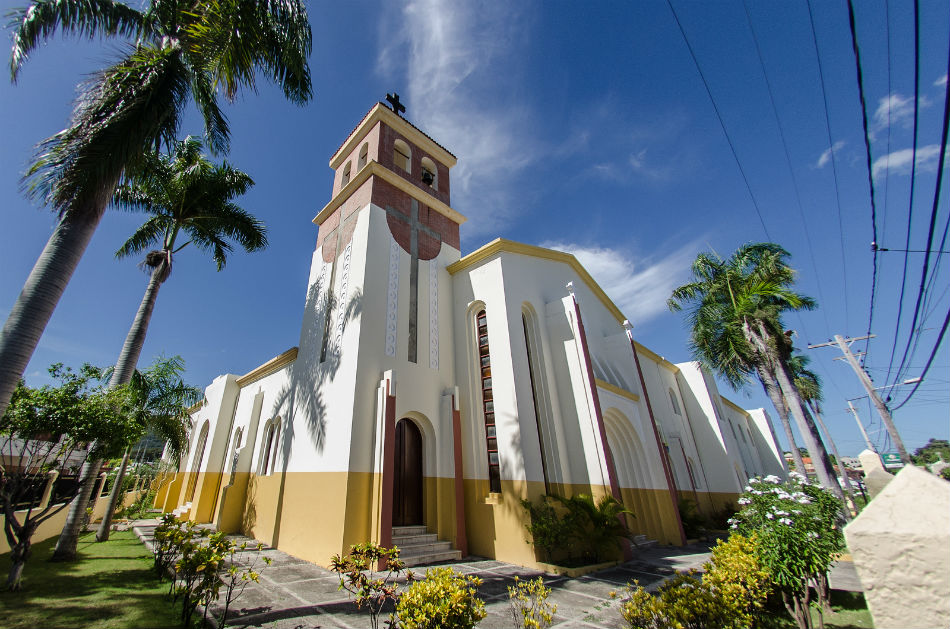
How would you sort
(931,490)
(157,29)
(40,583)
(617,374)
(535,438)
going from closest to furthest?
(931,490)
(40,583)
(157,29)
(535,438)
(617,374)

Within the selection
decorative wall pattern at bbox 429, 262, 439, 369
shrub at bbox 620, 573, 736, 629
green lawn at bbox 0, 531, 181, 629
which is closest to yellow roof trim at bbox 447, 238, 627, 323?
decorative wall pattern at bbox 429, 262, 439, 369

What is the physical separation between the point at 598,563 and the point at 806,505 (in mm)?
4606

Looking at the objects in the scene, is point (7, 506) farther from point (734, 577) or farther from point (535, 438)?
point (734, 577)

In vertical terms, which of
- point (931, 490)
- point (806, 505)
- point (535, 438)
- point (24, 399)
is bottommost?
point (806, 505)

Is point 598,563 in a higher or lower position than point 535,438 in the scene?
lower

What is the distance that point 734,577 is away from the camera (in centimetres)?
436

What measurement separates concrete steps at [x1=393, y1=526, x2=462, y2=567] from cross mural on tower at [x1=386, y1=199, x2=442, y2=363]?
169 inches

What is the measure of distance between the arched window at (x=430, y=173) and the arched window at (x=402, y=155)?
64 cm

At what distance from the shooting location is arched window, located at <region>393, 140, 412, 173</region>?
1464 cm

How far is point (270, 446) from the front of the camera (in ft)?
41.3

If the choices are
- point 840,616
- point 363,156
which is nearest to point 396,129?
point 363,156

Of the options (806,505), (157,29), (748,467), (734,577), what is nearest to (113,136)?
(157,29)

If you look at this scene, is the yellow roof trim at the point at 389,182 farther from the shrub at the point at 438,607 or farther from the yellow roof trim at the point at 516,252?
the shrub at the point at 438,607

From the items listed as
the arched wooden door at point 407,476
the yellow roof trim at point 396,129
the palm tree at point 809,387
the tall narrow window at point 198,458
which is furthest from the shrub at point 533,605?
the palm tree at point 809,387
